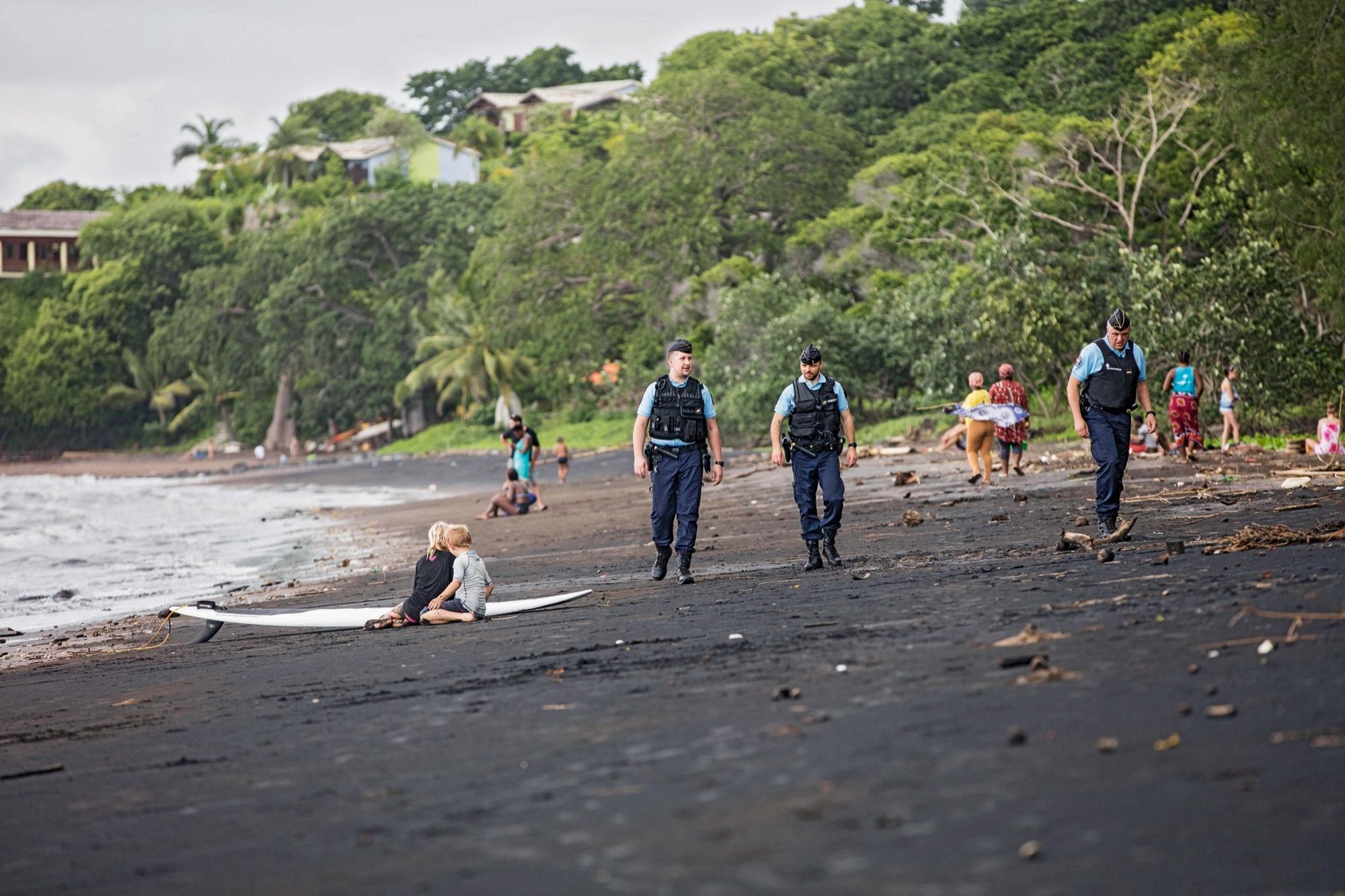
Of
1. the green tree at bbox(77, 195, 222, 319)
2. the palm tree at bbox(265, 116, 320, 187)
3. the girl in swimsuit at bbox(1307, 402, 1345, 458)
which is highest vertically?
the palm tree at bbox(265, 116, 320, 187)

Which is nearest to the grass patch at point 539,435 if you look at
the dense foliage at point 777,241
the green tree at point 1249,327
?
the dense foliage at point 777,241

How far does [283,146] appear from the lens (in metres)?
86.3

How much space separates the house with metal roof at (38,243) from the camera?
273 feet

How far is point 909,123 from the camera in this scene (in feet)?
170

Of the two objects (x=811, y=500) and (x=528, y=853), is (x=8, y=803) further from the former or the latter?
(x=811, y=500)

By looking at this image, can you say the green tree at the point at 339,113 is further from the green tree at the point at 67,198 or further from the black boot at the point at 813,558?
the black boot at the point at 813,558

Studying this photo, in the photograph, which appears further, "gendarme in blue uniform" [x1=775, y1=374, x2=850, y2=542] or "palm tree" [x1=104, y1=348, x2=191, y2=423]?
"palm tree" [x1=104, y1=348, x2=191, y2=423]

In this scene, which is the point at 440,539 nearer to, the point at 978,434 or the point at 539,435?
the point at 978,434

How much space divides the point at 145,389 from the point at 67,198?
23134mm

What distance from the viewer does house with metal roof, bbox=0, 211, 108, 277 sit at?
8325 centimetres

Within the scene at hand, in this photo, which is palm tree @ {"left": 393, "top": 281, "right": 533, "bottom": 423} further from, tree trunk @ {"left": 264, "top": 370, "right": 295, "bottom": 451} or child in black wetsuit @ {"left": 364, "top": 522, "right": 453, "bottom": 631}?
child in black wetsuit @ {"left": 364, "top": 522, "right": 453, "bottom": 631}

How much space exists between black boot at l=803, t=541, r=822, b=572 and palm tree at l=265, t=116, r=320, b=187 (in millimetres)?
79072

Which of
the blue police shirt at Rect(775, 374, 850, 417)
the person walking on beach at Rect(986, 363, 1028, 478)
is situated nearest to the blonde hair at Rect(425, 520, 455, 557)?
the blue police shirt at Rect(775, 374, 850, 417)

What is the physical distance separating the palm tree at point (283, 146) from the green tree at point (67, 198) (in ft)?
47.9
